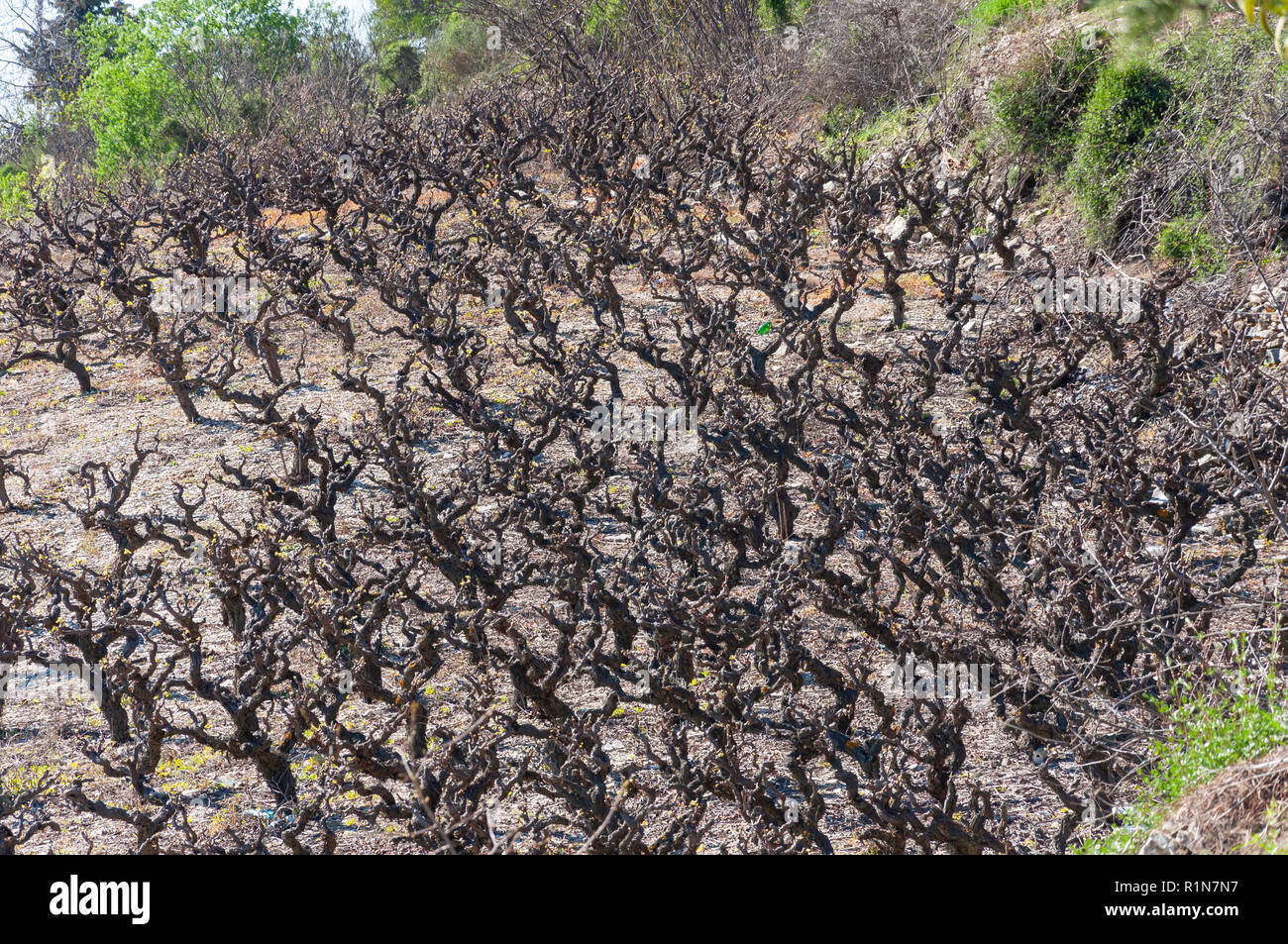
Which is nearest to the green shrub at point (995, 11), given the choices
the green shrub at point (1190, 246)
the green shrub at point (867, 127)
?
the green shrub at point (867, 127)

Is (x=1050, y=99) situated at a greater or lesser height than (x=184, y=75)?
lesser

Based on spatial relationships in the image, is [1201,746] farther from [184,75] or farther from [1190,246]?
[184,75]

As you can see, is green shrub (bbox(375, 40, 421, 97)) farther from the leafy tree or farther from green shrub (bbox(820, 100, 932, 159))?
green shrub (bbox(820, 100, 932, 159))

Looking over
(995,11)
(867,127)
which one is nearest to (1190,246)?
(995,11)

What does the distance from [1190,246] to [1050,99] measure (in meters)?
3.35

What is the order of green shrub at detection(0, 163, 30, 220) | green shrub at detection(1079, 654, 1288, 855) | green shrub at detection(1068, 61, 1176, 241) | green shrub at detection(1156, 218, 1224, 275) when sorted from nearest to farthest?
green shrub at detection(1079, 654, 1288, 855)
green shrub at detection(1156, 218, 1224, 275)
green shrub at detection(1068, 61, 1176, 241)
green shrub at detection(0, 163, 30, 220)

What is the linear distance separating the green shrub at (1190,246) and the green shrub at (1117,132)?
0.81 meters

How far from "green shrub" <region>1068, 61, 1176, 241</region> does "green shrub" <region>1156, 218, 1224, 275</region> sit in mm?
815

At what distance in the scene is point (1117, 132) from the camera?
12445 millimetres

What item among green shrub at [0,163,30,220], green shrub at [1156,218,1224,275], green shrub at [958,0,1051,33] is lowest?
green shrub at [1156,218,1224,275]

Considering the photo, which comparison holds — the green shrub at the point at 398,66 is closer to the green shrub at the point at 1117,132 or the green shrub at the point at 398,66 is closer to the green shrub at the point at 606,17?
the green shrub at the point at 606,17

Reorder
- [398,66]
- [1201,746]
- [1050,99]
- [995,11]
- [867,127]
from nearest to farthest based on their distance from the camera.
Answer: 1. [1201,746]
2. [1050,99]
3. [995,11]
4. [867,127]
5. [398,66]

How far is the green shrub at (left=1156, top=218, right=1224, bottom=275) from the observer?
11039mm

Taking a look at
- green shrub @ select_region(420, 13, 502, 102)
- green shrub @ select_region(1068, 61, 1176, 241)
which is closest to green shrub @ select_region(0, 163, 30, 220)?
green shrub @ select_region(420, 13, 502, 102)
